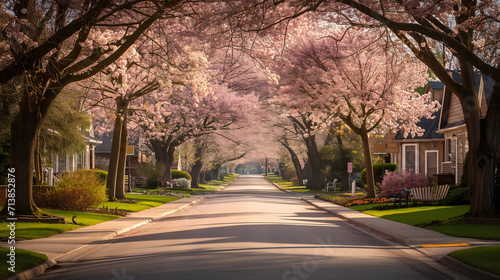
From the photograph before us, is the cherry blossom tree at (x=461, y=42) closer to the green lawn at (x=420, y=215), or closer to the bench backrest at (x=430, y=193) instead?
the green lawn at (x=420, y=215)

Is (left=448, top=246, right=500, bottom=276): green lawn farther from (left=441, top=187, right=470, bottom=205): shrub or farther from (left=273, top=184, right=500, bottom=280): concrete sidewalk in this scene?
(left=441, top=187, right=470, bottom=205): shrub

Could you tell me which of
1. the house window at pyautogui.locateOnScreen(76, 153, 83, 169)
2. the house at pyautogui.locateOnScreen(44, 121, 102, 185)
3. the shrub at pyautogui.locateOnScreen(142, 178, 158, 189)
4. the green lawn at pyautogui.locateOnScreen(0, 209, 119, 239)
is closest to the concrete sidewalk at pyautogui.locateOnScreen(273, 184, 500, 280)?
the green lawn at pyautogui.locateOnScreen(0, 209, 119, 239)

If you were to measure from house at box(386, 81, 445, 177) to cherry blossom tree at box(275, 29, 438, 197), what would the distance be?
9.69 meters

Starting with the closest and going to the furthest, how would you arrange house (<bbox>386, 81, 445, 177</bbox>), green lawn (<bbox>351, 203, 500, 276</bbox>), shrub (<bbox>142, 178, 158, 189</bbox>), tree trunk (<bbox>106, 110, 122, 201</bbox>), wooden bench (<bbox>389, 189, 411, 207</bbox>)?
green lawn (<bbox>351, 203, 500, 276</bbox>), wooden bench (<bbox>389, 189, 411, 207</bbox>), tree trunk (<bbox>106, 110, 122, 201</bbox>), house (<bbox>386, 81, 445, 177</bbox>), shrub (<bbox>142, 178, 158, 189</bbox>)

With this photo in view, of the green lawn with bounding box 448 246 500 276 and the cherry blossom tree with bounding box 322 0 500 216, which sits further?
the cherry blossom tree with bounding box 322 0 500 216

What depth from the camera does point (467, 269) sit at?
11.2 metres

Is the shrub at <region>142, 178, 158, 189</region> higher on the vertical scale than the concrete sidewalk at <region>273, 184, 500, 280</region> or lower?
lower

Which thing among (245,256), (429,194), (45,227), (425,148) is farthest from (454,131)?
(245,256)

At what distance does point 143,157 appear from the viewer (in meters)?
90.3

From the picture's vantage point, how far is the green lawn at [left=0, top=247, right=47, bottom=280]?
10312mm

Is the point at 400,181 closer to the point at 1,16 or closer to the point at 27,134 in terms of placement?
the point at 27,134

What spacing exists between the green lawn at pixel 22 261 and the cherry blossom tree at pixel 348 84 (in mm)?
25439

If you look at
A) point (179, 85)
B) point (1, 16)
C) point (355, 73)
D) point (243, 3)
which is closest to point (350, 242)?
point (243, 3)

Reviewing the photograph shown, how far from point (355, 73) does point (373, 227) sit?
18534 mm
